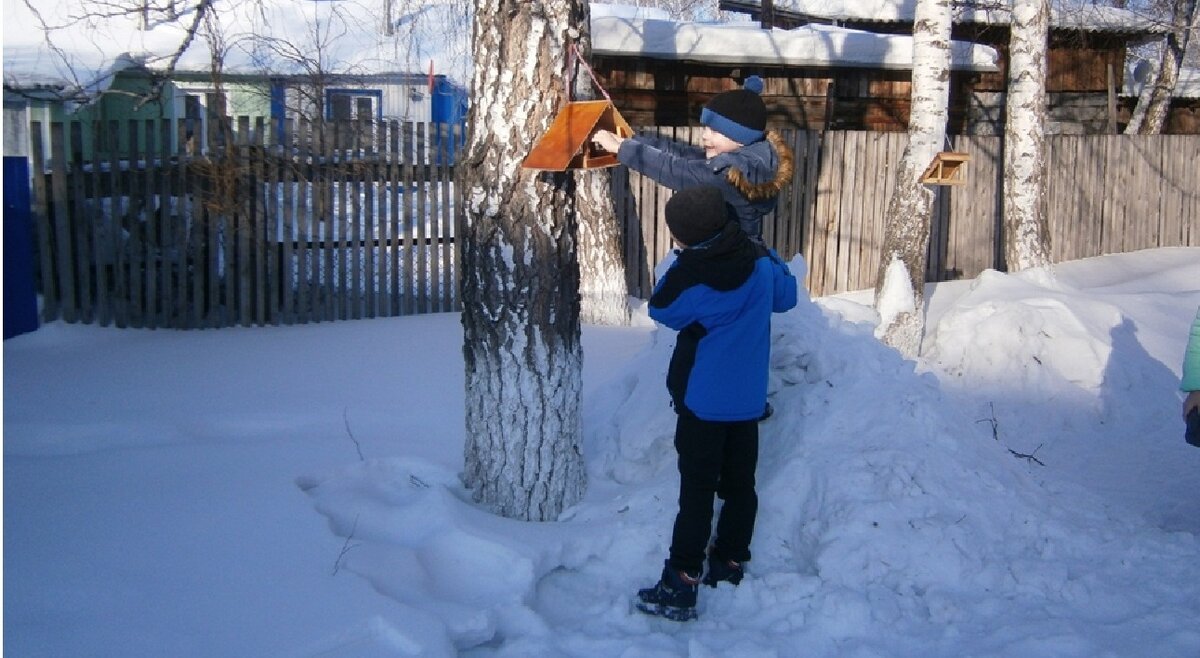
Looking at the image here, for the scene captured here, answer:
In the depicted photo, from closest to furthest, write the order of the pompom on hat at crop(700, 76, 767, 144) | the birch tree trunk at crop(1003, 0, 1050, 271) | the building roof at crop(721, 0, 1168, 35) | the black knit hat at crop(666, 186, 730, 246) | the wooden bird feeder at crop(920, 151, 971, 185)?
the black knit hat at crop(666, 186, 730, 246) < the pompom on hat at crop(700, 76, 767, 144) < the wooden bird feeder at crop(920, 151, 971, 185) < the birch tree trunk at crop(1003, 0, 1050, 271) < the building roof at crop(721, 0, 1168, 35)

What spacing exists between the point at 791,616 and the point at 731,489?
20.1 inches

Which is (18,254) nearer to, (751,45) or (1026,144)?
(1026,144)

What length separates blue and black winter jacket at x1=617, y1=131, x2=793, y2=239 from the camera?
13.4 feet

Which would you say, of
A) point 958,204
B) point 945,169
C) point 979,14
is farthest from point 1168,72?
point 945,169

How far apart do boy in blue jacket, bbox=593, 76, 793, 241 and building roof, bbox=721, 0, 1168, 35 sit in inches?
588

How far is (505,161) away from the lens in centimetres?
410

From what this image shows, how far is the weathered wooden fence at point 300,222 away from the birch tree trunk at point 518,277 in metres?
4.61

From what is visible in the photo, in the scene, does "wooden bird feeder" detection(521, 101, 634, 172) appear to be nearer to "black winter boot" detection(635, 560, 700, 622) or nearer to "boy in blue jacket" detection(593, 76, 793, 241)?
"boy in blue jacket" detection(593, 76, 793, 241)

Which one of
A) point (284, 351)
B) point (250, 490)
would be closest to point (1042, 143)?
point (284, 351)

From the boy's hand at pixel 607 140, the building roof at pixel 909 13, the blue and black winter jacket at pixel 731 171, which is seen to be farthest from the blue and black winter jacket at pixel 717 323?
the building roof at pixel 909 13

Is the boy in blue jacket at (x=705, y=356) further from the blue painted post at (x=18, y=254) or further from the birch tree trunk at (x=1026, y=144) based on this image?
the birch tree trunk at (x=1026, y=144)

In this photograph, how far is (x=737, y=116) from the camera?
14.0 ft

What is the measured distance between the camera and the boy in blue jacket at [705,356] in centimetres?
378

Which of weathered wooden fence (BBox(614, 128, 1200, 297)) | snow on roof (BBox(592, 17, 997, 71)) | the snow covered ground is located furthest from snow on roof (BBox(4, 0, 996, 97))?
the snow covered ground
